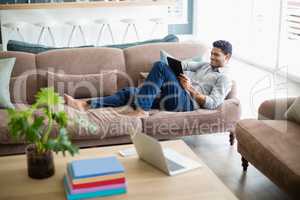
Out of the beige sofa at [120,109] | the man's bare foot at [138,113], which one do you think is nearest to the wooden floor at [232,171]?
the beige sofa at [120,109]

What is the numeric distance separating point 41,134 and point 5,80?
147cm

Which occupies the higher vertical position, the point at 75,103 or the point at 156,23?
the point at 156,23

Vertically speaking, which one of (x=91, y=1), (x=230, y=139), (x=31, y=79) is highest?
(x=91, y=1)

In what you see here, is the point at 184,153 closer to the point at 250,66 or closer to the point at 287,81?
the point at 287,81

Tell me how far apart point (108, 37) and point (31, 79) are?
328cm

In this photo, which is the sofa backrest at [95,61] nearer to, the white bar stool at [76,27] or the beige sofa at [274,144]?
the beige sofa at [274,144]

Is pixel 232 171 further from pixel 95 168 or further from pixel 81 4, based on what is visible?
pixel 81 4

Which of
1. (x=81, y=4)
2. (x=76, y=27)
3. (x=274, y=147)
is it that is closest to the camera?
(x=274, y=147)

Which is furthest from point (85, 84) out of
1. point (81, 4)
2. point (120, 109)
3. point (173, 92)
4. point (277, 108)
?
point (81, 4)

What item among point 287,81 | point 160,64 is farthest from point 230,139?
point 287,81

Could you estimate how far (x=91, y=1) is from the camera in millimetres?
6469

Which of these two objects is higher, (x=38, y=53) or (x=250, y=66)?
(x=38, y=53)

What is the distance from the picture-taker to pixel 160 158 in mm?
2180

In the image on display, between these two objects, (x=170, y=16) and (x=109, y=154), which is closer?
(x=109, y=154)
